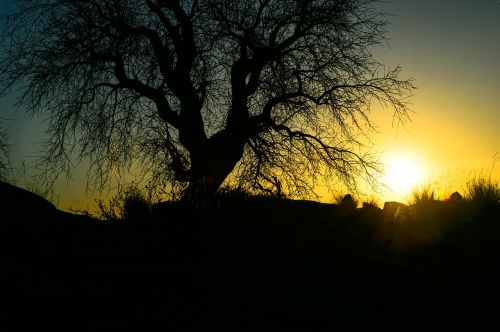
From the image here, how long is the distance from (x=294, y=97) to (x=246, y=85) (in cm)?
118

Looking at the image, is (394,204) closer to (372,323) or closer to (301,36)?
(301,36)

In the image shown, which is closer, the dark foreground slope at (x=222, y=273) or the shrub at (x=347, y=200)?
the dark foreground slope at (x=222, y=273)

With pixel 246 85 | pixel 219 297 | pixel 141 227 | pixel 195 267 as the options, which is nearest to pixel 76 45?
pixel 246 85

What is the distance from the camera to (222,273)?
5.04 meters

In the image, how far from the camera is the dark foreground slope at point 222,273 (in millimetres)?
4230

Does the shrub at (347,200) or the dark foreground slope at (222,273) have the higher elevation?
the shrub at (347,200)

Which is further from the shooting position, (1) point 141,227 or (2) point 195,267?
(1) point 141,227

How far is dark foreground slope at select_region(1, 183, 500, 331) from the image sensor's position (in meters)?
4.23

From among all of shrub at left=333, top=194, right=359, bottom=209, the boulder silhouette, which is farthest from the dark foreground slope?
shrub at left=333, top=194, right=359, bottom=209

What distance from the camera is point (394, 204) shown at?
9.12 meters

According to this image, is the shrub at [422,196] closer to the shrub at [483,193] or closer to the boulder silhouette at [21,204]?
the shrub at [483,193]

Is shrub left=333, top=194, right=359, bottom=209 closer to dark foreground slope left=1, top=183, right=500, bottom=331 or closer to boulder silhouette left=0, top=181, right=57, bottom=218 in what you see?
dark foreground slope left=1, top=183, right=500, bottom=331

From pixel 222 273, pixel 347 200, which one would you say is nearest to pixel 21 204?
pixel 222 273

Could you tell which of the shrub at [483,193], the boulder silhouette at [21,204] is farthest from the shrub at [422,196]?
the boulder silhouette at [21,204]
